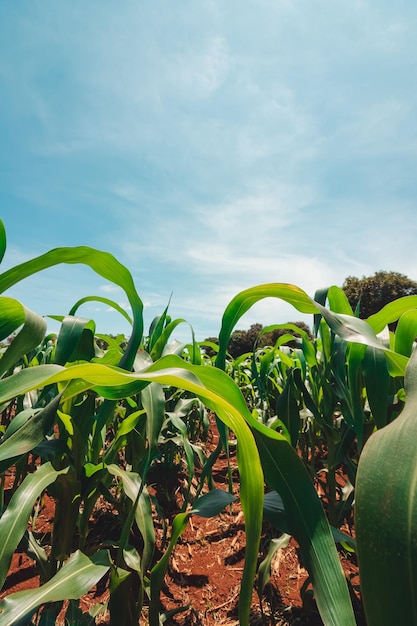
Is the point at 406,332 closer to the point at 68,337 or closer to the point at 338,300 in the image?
the point at 338,300

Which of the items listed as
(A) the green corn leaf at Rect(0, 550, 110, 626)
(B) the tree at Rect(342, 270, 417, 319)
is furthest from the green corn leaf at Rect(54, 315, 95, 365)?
(B) the tree at Rect(342, 270, 417, 319)

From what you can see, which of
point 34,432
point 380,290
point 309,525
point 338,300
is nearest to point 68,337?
point 34,432

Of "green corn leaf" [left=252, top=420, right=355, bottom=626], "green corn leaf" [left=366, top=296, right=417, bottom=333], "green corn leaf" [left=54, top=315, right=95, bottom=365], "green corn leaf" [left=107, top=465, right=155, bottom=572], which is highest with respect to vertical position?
"green corn leaf" [left=366, top=296, right=417, bottom=333]

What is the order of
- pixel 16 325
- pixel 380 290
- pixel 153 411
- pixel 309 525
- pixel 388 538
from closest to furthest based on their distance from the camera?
1. pixel 388 538
2. pixel 309 525
3. pixel 16 325
4. pixel 153 411
5. pixel 380 290

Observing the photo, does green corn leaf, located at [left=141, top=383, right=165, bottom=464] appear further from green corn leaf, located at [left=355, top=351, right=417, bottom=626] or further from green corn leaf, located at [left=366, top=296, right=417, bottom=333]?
green corn leaf, located at [left=366, top=296, right=417, bottom=333]

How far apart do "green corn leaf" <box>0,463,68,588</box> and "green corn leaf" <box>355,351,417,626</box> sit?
1.96ft

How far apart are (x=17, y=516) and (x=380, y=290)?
16041 mm

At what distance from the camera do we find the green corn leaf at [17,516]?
1.88ft

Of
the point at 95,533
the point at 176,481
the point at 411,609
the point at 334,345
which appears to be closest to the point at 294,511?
the point at 411,609

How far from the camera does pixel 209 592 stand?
1.16m

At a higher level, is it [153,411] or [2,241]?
[2,241]

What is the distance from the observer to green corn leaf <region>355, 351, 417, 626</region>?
21cm

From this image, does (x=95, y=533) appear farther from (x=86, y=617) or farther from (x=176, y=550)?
(x=86, y=617)

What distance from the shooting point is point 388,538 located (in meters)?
0.22
